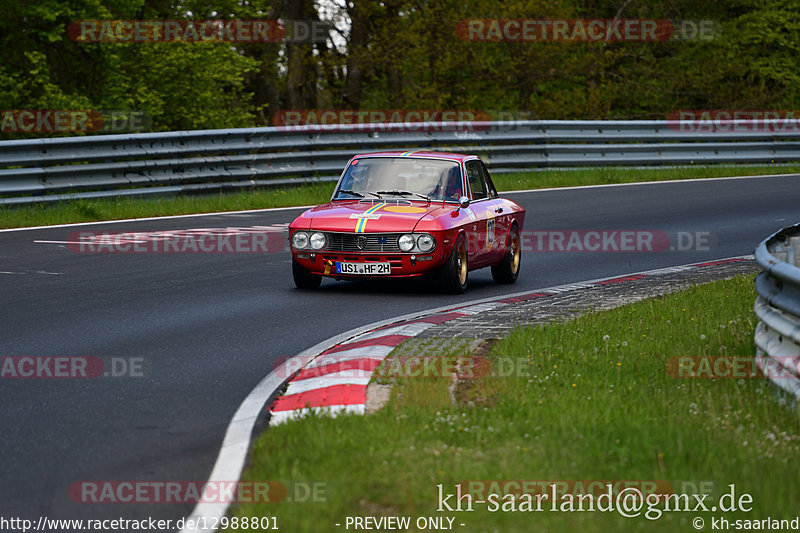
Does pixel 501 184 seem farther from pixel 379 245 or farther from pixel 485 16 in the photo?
pixel 485 16

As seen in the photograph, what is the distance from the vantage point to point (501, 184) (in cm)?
2292

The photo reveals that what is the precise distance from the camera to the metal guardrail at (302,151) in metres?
17.9

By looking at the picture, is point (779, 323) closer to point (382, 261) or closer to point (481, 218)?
point (382, 261)

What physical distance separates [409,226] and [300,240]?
1.13 m

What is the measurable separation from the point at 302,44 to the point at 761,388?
33.1 m

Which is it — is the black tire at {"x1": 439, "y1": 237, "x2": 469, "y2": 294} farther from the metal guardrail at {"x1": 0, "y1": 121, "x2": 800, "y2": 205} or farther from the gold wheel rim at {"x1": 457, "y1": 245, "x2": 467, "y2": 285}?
the metal guardrail at {"x1": 0, "y1": 121, "x2": 800, "y2": 205}

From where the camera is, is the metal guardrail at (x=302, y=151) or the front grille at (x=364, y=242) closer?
the front grille at (x=364, y=242)

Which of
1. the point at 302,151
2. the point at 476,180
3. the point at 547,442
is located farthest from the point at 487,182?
the point at 302,151

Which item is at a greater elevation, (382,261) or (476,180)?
(476,180)

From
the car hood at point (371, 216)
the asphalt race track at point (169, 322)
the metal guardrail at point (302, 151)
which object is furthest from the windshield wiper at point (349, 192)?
A: the metal guardrail at point (302, 151)

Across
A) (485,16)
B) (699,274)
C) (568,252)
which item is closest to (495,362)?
(699,274)

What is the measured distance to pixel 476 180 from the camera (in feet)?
42.4

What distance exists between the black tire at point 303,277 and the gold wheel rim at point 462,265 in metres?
1.48

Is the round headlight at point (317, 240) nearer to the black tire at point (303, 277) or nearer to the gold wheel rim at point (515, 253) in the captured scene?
the black tire at point (303, 277)
